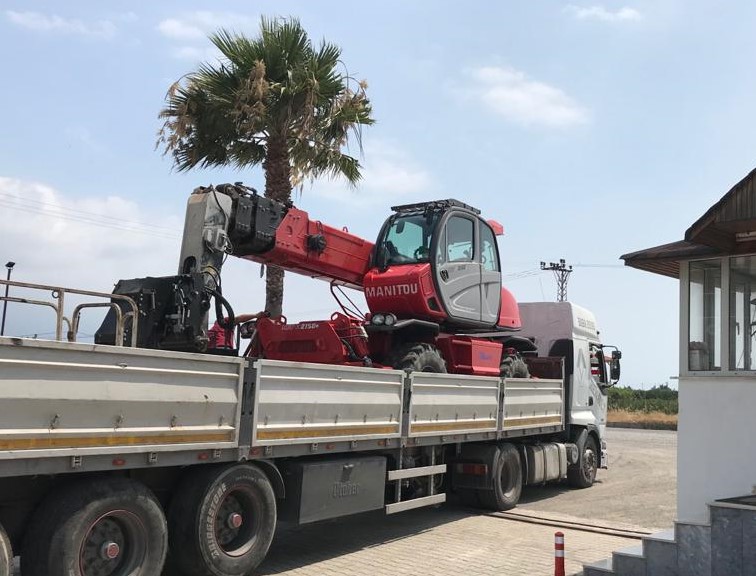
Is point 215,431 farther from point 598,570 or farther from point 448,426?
point 448,426

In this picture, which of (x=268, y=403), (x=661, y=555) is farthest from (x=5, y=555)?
(x=661, y=555)

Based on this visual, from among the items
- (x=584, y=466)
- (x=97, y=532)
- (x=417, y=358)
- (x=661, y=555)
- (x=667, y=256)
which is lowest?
(x=661, y=555)

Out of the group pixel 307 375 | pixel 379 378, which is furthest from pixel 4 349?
pixel 379 378

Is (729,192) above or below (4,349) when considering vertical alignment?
above

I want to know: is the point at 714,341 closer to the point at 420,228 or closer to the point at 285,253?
the point at 420,228

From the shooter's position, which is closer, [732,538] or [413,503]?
[732,538]

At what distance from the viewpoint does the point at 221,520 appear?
7090mm

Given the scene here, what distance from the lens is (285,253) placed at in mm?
10008

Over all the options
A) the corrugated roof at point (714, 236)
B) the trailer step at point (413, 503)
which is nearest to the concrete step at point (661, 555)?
the trailer step at point (413, 503)

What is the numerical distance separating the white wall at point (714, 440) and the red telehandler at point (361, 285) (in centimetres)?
347

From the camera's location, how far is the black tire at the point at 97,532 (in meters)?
5.58

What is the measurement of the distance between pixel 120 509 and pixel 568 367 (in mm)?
10277

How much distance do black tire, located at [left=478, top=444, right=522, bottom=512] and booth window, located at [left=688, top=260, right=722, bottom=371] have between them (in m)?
3.72

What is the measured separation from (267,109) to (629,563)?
33.5 ft
